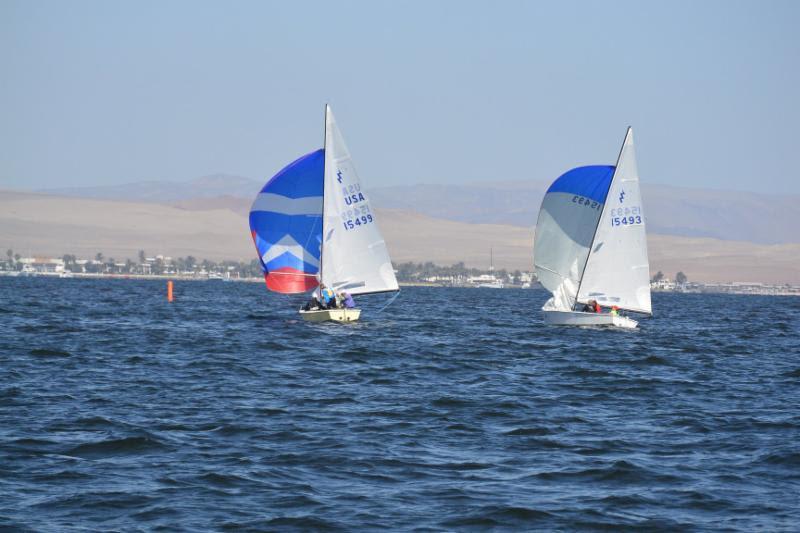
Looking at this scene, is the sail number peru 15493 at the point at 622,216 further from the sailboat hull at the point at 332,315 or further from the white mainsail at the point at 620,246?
the sailboat hull at the point at 332,315

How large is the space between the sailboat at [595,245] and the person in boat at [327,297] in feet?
31.6

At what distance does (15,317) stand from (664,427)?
39.6 m

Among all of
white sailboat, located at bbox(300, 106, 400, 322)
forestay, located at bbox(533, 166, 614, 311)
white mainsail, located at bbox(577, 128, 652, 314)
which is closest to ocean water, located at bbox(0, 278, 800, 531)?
white sailboat, located at bbox(300, 106, 400, 322)

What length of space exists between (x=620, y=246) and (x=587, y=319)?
3342 mm

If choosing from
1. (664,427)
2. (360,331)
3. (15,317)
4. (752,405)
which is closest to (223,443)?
(664,427)

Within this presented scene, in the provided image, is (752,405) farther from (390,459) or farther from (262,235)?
(262,235)

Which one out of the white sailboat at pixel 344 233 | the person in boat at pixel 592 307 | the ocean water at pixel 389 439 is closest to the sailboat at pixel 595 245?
the person in boat at pixel 592 307

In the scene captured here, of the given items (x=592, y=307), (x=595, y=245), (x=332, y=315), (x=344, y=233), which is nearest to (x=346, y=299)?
(x=332, y=315)

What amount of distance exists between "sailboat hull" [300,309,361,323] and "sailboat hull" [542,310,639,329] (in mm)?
9180

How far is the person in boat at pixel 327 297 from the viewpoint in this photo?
47.1 meters

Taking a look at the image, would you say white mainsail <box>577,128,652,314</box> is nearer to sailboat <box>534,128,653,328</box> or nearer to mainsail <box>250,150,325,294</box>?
sailboat <box>534,128,653,328</box>

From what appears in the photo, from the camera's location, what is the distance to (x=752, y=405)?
26.2 meters

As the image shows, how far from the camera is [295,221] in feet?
158

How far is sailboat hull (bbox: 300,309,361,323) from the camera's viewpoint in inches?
1858
